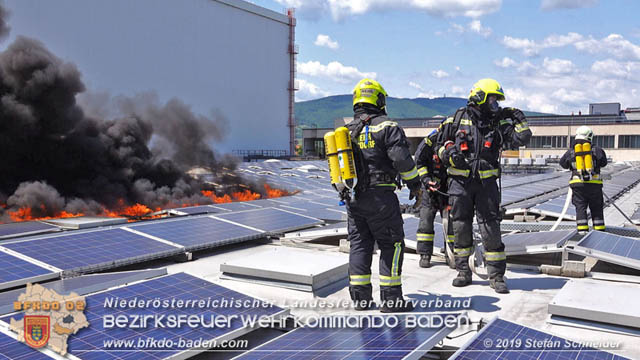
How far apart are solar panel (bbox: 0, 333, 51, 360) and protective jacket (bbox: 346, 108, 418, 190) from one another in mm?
2948

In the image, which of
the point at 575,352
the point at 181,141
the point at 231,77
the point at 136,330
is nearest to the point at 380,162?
the point at 575,352

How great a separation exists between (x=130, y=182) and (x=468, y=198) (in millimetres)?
19278

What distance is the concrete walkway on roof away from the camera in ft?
14.0

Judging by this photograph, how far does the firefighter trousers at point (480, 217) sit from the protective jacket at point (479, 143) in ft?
0.44

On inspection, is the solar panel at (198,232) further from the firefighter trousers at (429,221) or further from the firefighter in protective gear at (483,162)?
the firefighter in protective gear at (483,162)

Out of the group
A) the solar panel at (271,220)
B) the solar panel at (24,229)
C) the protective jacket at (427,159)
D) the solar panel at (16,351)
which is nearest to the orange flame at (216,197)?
the solar panel at (271,220)

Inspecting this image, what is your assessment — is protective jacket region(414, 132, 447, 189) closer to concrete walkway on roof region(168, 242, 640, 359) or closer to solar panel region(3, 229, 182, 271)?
concrete walkway on roof region(168, 242, 640, 359)

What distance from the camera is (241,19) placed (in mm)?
50219

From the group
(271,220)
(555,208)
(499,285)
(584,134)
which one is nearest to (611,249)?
(499,285)

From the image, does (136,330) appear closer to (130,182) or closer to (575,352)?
(575,352)

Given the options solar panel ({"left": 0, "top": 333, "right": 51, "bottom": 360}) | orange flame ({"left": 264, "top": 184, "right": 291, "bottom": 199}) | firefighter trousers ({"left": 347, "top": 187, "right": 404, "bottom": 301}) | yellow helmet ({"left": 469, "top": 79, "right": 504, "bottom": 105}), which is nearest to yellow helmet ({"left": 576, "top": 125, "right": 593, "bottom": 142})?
yellow helmet ({"left": 469, "top": 79, "right": 504, "bottom": 105})

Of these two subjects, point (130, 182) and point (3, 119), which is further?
point (130, 182)

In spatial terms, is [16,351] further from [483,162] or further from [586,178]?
[586,178]

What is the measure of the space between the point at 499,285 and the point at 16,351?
15.6 ft
